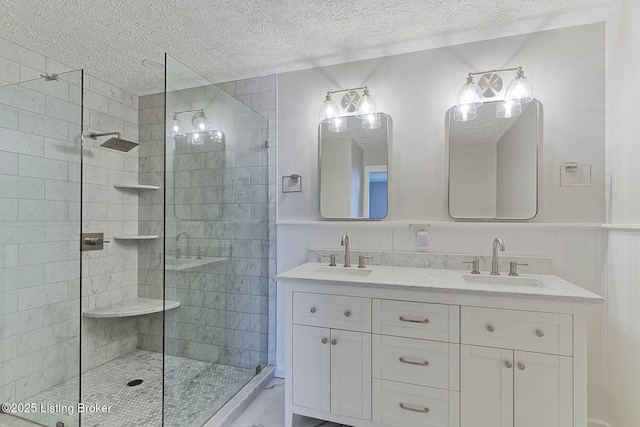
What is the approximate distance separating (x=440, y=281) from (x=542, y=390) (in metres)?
0.64

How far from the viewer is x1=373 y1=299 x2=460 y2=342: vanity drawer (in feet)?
5.09

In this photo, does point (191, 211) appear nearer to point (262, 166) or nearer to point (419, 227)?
point (262, 166)

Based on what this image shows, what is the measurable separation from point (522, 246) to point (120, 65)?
3.20 meters

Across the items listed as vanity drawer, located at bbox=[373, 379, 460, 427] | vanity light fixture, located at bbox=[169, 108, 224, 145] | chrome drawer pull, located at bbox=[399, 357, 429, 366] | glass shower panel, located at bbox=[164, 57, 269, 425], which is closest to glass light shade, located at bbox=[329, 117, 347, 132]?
glass shower panel, located at bbox=[164, 57, 269, 425]

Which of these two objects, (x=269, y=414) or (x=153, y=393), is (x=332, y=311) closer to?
(x=269, y=414)

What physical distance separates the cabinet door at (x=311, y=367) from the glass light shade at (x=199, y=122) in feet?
4.31

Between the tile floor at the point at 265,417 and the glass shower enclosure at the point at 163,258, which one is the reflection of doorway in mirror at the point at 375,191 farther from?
the tile floor at the point at 265,417

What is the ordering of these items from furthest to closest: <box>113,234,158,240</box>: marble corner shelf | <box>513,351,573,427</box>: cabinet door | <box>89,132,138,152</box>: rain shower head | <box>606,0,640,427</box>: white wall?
<box>113,234,158,240</box>: marble corner shelf → <box>89,132,138,152</box>: rain shower head → <box>606,0,640,427</box>: white wall → <box>513,351,573,427</box>: cabinet door

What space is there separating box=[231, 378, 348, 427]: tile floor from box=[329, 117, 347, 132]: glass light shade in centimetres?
197

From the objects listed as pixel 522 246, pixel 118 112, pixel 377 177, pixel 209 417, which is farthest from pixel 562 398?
pixel 118 112

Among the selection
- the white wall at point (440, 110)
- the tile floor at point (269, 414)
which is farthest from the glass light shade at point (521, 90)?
the tile floor at point (269, 414)

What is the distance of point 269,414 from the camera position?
196cm

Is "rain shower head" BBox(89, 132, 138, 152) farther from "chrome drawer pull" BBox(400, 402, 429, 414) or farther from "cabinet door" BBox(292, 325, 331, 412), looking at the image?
"chrome drawer pull" BBox(400, 402, 429, 414)

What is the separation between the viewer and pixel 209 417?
1831 millimetres
